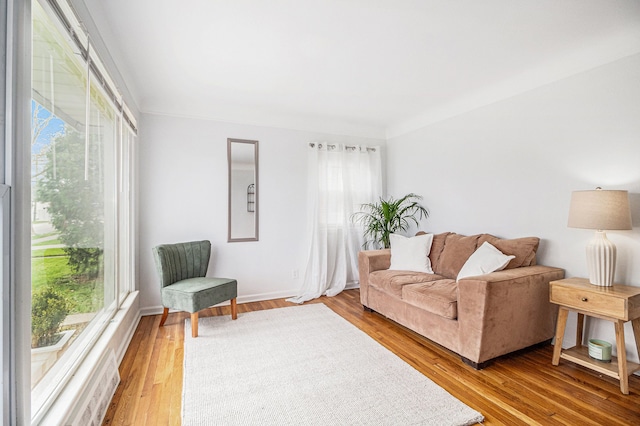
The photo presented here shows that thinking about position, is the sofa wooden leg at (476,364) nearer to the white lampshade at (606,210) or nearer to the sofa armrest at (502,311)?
the sofa armrest at (502,311)

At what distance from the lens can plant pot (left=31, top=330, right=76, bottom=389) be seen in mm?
1308

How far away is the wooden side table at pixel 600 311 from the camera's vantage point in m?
2.02

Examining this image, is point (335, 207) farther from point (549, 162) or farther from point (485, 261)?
point (549, 162)

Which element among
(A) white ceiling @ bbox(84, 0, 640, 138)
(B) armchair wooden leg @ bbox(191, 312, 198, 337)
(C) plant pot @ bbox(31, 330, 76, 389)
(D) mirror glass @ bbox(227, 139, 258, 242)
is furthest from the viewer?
(D) mirror glass @ bbox(227, 139, 258, 242)

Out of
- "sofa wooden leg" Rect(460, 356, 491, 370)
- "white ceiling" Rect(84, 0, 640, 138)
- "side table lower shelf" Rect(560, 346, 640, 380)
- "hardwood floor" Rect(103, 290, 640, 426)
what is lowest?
"hardwood floor" Rect(103, 290, 640, 426)

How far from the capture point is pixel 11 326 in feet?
3.39

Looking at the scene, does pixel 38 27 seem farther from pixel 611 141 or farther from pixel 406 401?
pixel 611 141

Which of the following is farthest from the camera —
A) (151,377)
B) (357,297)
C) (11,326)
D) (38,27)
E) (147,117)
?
(357,297)

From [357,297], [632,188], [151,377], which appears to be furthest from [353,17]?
[357,297]

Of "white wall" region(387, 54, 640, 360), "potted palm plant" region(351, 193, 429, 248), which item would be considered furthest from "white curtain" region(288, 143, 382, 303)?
"white wall" region(387, 54, 640, 360)

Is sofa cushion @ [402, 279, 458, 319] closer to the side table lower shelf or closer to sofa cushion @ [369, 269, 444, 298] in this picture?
sofa cushion @ [369, 269, 444, 298]

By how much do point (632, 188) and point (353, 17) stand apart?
2.45 meters

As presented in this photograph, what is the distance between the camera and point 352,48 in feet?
8.14

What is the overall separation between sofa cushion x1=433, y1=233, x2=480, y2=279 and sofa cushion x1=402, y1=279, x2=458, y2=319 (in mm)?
261
